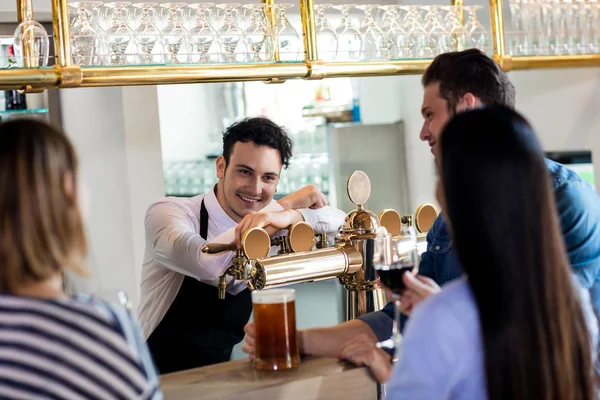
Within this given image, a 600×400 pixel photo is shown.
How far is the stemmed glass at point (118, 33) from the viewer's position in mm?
2379

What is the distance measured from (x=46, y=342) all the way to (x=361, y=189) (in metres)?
1.29

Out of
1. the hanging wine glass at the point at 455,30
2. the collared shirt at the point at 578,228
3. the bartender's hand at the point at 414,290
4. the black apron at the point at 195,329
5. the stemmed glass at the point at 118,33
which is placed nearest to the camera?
the bartender's hand at the point at 414,290

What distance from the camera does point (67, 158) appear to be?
3.97 feet

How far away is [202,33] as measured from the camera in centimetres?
251

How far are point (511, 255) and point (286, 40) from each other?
1.62 metres

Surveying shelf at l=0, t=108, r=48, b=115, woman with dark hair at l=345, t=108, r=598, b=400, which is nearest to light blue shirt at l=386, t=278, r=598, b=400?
woman with dark hair at l=345, t=108, r=598, b=400

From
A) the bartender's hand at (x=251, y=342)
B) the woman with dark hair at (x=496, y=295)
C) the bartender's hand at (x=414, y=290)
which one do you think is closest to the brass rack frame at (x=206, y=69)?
the bartender's hand at (x=251, y=342)

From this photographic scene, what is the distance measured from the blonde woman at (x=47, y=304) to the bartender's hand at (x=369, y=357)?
0.69 meters

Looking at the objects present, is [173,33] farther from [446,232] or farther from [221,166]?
[446,232]

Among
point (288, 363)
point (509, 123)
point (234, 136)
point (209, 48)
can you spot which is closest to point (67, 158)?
point (509, 123)

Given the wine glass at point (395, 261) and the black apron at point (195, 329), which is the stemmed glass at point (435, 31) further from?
the wine glass at point (395, 261)

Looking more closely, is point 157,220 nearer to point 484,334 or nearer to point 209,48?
point 209,48

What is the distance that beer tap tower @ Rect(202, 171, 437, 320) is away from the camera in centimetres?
206

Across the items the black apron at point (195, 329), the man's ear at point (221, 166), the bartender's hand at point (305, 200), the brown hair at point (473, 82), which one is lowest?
the black apron at point (195, 329)
